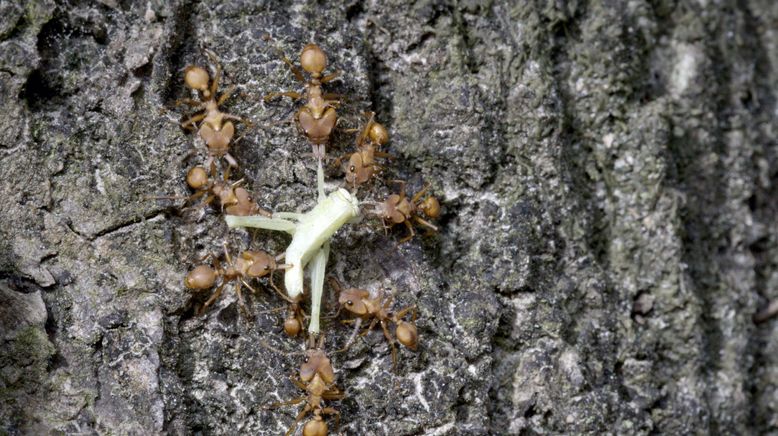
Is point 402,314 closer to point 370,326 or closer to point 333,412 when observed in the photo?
point 370,326

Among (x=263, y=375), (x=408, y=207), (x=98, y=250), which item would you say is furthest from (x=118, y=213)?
(x=408, y=207)

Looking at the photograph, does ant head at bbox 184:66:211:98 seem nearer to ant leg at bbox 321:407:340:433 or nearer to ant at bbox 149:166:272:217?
ant at bbox 149:166:272:217

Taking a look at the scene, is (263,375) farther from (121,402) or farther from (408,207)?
(408,207)

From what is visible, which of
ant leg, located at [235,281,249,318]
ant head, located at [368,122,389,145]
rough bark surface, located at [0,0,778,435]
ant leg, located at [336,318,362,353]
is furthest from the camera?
ant head, located at [368,122,389,145]

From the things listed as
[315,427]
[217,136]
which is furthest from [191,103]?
[315,427]

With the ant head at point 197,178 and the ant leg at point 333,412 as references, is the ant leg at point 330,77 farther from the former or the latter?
the ant leg at point 333,412

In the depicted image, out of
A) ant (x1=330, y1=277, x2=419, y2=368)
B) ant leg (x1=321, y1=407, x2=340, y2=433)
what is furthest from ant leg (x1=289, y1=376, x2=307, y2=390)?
ant (x1=330, y1=277, x2=419, y2=368)

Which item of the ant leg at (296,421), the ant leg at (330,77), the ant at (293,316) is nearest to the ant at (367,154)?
the ant leg at (330,77)
